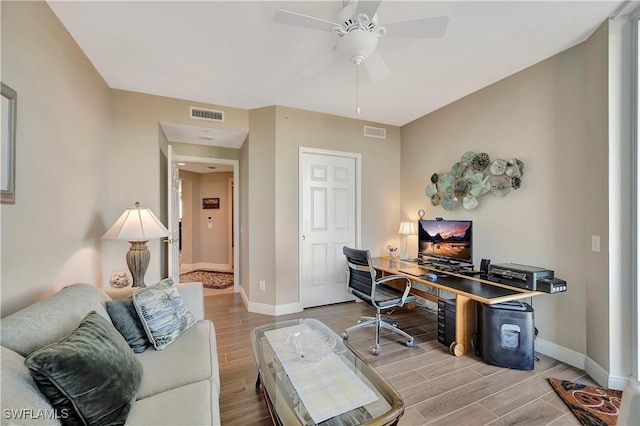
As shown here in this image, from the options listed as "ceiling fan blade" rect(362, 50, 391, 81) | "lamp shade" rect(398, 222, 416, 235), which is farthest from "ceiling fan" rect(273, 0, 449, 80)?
"lamp shade" rect(398, 222, 416, 235)

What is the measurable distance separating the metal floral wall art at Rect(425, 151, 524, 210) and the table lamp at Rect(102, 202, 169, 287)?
3.24 m

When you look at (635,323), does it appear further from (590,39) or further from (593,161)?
(590,39)

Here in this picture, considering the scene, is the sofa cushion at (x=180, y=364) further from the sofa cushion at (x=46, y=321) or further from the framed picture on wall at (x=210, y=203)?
the framed picture on wall at (x=210, y=203)

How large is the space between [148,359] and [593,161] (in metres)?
3.45

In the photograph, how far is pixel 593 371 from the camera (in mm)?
2109

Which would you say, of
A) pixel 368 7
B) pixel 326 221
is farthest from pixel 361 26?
pixel 326 221

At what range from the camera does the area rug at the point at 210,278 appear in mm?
4996

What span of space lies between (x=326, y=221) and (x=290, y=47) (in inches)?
87.6

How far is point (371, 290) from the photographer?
2658 mm

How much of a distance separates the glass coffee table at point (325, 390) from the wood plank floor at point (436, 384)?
1.41 ft

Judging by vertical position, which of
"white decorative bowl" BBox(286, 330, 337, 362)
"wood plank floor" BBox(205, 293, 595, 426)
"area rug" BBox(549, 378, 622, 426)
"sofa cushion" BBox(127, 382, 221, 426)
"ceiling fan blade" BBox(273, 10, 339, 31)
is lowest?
"wood plank floor" BBox(205, 293, 595, 426)

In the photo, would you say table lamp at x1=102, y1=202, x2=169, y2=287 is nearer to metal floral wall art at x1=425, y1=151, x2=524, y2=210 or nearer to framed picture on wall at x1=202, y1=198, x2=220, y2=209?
metal floral wall art at x1=425, y1=151, x2=524, y2=210

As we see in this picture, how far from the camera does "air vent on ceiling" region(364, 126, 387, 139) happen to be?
4.14m

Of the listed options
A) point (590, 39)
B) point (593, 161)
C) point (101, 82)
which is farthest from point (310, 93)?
point (593, 161)
